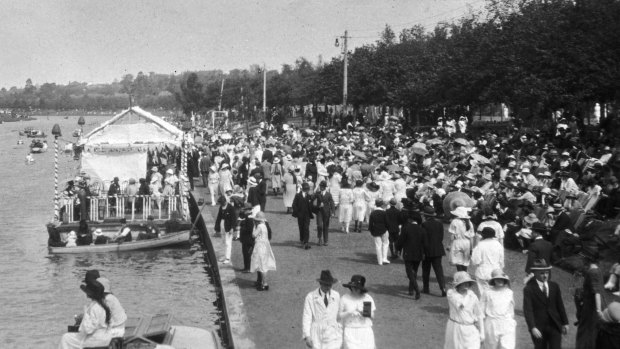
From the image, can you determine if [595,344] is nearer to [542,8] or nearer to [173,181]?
[173,181]

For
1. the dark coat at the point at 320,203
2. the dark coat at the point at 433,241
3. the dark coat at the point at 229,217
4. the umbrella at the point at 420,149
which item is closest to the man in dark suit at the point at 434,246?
the dark coat at the point at 433,241

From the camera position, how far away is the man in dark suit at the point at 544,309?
9.84 metres

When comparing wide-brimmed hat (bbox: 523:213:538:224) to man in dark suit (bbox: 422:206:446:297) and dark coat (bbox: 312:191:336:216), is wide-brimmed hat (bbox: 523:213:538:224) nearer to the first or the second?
man in dark suit (bbox: 422:206:446:297)

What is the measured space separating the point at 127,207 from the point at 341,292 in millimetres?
13640

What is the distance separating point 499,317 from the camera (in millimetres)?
9625

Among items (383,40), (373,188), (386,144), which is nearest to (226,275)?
(373,188)

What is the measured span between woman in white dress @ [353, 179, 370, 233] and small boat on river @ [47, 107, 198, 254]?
216 inches

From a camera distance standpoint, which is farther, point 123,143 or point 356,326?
point 123,143

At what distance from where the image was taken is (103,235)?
2406cm

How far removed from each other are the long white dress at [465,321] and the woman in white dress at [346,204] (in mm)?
11456

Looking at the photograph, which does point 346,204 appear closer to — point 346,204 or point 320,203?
point 346,204

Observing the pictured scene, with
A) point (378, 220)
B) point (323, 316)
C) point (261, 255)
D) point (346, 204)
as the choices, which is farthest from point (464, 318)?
point (346, 204)

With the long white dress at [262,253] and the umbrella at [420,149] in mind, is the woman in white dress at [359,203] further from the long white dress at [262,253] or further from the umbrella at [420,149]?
the umbrella at [420,149]

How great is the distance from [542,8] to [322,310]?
27.9 meters
